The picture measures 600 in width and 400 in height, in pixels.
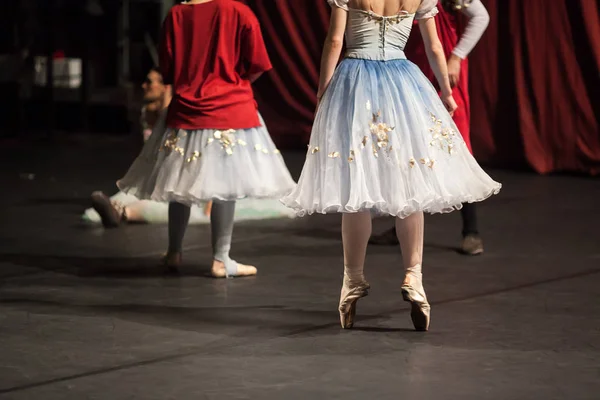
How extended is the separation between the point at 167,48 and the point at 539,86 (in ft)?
13.4

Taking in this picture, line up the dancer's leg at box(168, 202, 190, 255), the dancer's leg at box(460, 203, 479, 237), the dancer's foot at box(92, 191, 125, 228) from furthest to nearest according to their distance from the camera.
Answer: the dancer's foot at box(92, 191, 125, 228), the dancer's leg at box(460, 203, 479, 237), the dancer's leg at box(168, 202, 190, 255)

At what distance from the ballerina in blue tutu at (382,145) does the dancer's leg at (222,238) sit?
3.16 ft

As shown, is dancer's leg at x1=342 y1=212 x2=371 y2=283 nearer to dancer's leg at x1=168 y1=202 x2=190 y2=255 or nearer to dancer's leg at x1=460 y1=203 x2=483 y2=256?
dancer's leg at x1=168 y1=202 x2=190 y2=255

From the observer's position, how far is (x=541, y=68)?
26.5ft

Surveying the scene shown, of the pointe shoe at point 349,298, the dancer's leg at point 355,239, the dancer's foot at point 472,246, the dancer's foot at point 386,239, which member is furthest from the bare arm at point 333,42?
the dancer's foot at point 386,239

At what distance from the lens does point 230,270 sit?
15.4ft

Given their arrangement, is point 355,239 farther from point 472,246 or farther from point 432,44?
point 472,246

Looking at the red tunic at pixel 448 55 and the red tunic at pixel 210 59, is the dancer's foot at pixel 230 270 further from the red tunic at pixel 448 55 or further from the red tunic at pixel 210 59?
the red tunic at pixel 448 55

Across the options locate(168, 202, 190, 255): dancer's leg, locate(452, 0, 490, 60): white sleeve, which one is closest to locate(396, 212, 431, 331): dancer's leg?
locate(168, 202, 190, 255): dancer's leg

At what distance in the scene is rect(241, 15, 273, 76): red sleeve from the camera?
456 centimetres

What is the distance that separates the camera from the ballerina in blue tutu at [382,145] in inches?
143

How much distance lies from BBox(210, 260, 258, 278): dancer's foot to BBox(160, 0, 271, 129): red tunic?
1.75 ft

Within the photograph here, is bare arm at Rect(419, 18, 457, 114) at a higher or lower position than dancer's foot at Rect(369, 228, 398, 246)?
higher

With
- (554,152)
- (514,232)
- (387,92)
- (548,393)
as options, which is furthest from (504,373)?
(554,152)
